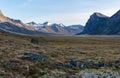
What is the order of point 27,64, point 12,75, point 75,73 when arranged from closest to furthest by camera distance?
point 12,75 < point 75,73 < point 27,64

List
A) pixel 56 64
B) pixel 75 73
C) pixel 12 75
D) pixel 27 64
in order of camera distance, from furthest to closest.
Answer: pixel 56 64, pixel 27 64, pixel 75 73, pixel 12 75

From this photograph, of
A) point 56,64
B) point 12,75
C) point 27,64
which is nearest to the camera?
point 12,75

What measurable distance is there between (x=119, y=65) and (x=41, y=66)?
13.6 metres

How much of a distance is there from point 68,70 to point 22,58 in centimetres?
988

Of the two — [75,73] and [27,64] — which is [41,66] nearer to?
[27,64]

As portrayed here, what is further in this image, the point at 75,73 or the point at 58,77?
the point at 75,73

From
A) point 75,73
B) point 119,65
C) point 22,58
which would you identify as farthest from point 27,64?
point 119,65

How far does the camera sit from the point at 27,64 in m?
42.5

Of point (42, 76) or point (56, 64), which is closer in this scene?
point (42, 76)

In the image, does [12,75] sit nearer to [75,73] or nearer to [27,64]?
[27,64]

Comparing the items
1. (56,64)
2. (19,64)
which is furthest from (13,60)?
(56,64)

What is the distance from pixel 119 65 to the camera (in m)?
46.0

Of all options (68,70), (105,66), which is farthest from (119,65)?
(68,70)

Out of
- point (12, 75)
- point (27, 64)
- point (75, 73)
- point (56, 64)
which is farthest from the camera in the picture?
point (56, 64)
